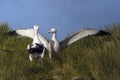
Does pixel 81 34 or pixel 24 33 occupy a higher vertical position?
pixel 24 33

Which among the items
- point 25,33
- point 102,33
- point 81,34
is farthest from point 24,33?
point 102,33

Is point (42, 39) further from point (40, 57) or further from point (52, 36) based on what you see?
point (40, 57)

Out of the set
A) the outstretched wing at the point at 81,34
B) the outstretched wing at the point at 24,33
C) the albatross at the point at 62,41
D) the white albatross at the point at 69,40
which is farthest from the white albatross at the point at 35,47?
the outstretched wing at the point at 81,34

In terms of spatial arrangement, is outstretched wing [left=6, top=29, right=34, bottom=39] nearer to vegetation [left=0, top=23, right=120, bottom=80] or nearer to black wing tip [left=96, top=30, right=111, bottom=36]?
vegetation [left=0, top=23, right=120, bottom=80]

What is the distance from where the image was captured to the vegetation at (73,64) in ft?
37.6

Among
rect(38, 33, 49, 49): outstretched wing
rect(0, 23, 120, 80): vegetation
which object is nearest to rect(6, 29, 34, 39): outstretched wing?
rect(38, 33, 49, 49): outstretched wing

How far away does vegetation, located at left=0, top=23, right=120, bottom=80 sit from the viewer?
11445 mm

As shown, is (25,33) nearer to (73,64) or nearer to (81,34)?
(81,34)

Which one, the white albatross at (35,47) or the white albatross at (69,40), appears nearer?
the white albatross at (35,47)

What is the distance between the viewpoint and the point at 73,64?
39.7 feet

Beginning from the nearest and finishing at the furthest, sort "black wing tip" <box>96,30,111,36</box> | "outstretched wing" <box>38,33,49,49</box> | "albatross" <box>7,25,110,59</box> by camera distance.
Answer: "black wing tip" <box>96,30,111,36</box>
"albatross" <box>7,25,110,59</box>
"outstretched wing" <box>38,33,49,49</box>

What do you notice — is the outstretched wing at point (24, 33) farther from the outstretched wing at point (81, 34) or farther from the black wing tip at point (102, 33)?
the black wing tip at point (102, 33)

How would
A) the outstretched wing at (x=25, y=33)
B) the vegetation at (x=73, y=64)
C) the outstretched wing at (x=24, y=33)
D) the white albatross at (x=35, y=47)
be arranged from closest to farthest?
the vegetation at (x=73, y=64) → the white albatross at (x=35, y=47) → the outstretched wing at (x=25, y=33) → the outstretched wing at (x=24, y=33)

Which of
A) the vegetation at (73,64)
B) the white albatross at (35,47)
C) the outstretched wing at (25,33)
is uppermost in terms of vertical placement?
the outstretched wing at (25,33)
